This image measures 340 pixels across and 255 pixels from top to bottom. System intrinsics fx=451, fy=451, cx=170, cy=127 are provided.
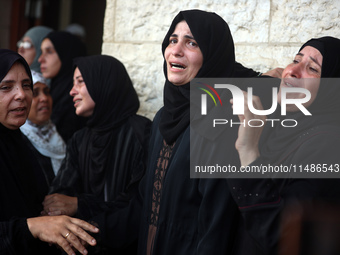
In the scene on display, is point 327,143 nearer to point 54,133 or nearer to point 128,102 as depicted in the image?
point 128,102

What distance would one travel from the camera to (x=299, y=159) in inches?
75.7

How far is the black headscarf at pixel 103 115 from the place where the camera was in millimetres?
3096

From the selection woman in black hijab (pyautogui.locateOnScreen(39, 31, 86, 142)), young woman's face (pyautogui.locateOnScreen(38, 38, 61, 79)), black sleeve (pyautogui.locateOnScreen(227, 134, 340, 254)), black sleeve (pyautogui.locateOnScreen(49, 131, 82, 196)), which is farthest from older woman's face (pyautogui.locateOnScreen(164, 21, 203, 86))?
young woman's face (pyautogui.locateOnScreen(38, 38, 61, 79))

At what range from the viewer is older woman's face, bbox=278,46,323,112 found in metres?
2.15

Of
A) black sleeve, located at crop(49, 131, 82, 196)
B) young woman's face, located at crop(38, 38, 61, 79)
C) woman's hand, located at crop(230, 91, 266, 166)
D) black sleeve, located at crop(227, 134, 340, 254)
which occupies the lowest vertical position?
black sleeve, located at crop(49, 131, 82, 196)

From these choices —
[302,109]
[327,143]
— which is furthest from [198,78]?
[327,143]

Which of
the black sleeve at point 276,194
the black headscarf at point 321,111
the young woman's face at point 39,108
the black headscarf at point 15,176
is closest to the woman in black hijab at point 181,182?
the black sleeve at point 276,194

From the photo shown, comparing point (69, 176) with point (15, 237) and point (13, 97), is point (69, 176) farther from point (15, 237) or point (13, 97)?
point (15, 237)

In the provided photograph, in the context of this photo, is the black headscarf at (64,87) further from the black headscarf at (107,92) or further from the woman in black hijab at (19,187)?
the woman in black hijab at (19,187)

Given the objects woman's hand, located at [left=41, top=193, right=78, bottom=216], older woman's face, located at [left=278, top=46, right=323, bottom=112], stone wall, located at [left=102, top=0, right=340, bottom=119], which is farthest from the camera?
stone wall, located at [left=102, top=0, right=340, bottom=119]

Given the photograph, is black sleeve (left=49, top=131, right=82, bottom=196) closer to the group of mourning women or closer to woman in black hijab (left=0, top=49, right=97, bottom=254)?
the group of mourning women

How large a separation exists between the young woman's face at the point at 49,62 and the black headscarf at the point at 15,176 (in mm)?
2212

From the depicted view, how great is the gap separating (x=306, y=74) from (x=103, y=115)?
5.09 feet

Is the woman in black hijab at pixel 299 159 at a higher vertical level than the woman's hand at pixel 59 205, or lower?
higher
